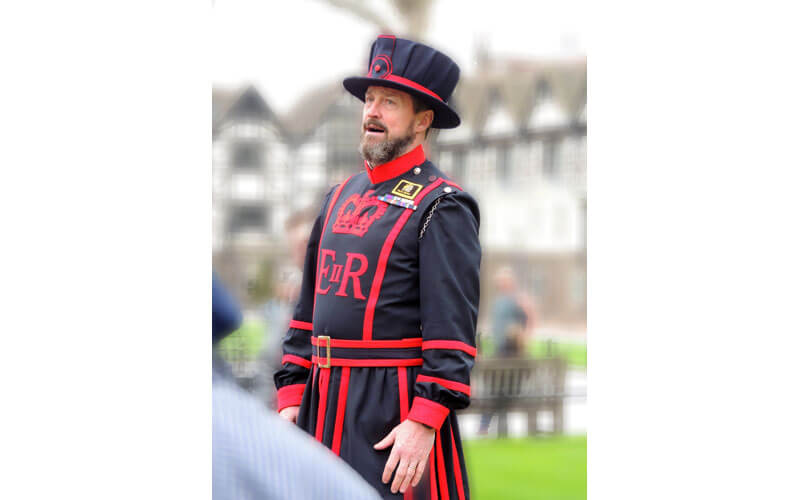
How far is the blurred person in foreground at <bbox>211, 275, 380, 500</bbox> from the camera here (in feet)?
3.07

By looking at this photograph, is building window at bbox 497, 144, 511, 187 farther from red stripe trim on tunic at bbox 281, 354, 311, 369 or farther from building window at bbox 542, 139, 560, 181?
red stripe trim on tunic at bbox 281, 354, 311, 369

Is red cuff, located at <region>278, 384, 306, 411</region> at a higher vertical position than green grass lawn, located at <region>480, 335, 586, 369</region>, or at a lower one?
higher

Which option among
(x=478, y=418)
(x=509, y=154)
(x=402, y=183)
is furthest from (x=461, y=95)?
(x=478, y=418)

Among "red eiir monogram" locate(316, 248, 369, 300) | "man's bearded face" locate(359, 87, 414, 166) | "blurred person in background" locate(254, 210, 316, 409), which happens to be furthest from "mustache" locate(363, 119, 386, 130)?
"blurred person in background" locate(254, 210, 316, 409)

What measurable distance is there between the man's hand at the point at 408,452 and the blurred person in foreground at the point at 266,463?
1.01 metres

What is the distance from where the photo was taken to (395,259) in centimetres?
207

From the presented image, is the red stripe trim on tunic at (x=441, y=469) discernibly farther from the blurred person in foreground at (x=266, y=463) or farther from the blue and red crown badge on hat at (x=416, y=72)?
the blurred person in foreground at (x=266, y=463)

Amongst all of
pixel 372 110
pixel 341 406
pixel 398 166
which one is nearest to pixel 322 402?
pixel 341 406

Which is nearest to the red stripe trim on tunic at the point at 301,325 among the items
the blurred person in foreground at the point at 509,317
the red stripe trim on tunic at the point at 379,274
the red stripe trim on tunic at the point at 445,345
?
the red stripe trim on tunic at the point at 379,274

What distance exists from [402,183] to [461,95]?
135 cm

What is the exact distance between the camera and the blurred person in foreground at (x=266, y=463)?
36.9 inches

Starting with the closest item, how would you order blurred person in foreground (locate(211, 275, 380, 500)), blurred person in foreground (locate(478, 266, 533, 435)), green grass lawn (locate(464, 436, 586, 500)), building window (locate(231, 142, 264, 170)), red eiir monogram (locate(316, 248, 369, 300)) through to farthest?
blurred person in foreground (locate(211, 275, 380, 500)), red eiir monogram (locate(316, 248, 369, 300)), building window (locate(231, 142, 264, 170)), green grass lawn (locate(464, 436, 586, 500)), blurred person in foreground (locate(478, 266, 533, 435))

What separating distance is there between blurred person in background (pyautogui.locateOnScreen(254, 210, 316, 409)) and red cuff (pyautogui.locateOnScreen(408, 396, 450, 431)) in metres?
1.21
